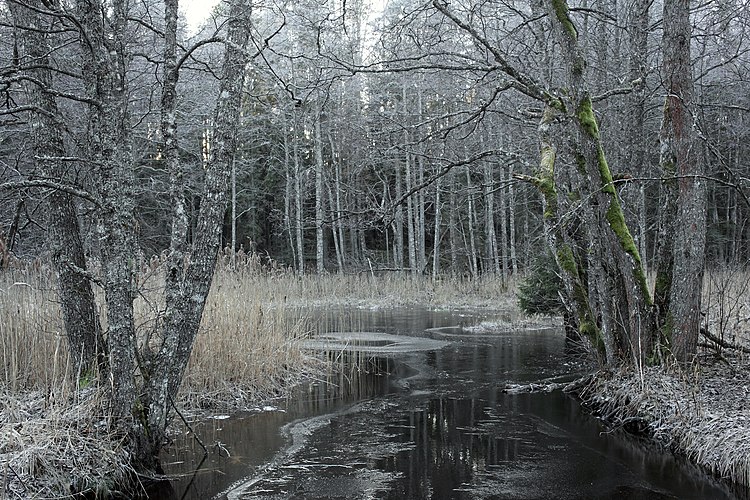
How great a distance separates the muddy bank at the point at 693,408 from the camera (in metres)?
5.36

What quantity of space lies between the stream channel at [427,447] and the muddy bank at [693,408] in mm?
182

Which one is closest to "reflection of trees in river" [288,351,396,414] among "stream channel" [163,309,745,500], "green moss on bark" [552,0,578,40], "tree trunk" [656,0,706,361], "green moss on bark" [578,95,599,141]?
"stream channel" [163,309,745,500]

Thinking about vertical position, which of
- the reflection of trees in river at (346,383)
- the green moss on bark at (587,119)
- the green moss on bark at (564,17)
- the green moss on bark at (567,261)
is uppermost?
the green moss on bark at (564,17)

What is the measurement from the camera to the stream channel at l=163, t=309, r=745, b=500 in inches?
200

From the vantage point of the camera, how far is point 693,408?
6152 mm

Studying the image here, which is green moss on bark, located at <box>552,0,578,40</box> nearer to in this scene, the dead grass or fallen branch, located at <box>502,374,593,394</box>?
the dead grass

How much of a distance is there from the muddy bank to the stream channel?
0.18 m

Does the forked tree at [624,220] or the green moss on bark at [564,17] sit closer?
the forked tree at [624,220]

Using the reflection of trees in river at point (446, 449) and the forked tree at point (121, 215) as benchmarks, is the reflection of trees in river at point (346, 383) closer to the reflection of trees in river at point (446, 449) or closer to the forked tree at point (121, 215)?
the reflection of trees in river at point (446, 449)

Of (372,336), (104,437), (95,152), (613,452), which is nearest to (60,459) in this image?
(104,437)

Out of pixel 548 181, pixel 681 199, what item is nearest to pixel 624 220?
pixel 681 199

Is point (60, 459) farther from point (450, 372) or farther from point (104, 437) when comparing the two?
point (450, 372)

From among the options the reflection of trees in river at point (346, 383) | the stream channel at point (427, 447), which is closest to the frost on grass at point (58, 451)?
the stream channel at point (427, 447)

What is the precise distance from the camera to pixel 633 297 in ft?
25.1
